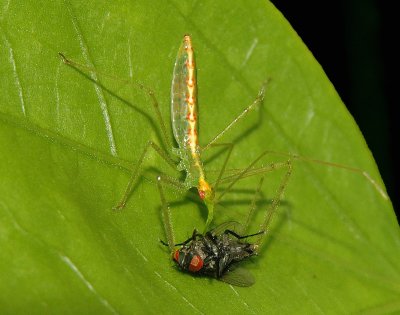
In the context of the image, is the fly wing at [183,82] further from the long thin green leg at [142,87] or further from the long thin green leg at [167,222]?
the long thin green leg at [167,222]

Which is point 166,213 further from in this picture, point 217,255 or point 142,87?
point 142,87

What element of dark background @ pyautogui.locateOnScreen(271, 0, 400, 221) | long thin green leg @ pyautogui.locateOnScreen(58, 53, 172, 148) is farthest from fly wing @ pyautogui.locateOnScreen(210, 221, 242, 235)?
dark background @ pyautogui.locateOnScreen(271, 0, 400, 221)

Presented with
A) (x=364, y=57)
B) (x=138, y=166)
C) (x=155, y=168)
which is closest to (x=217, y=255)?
(x=155, y=168)

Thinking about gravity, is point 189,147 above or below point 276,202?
above

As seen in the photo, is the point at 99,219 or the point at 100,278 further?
the point at 99,219

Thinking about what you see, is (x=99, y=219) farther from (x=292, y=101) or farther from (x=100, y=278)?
(x=292, y=101)

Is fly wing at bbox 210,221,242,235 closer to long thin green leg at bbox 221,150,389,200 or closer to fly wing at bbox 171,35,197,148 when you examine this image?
long thin green leg at bbox 221,150,389,200

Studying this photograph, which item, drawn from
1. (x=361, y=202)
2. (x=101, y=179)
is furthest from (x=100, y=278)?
(x=361, y=202)
